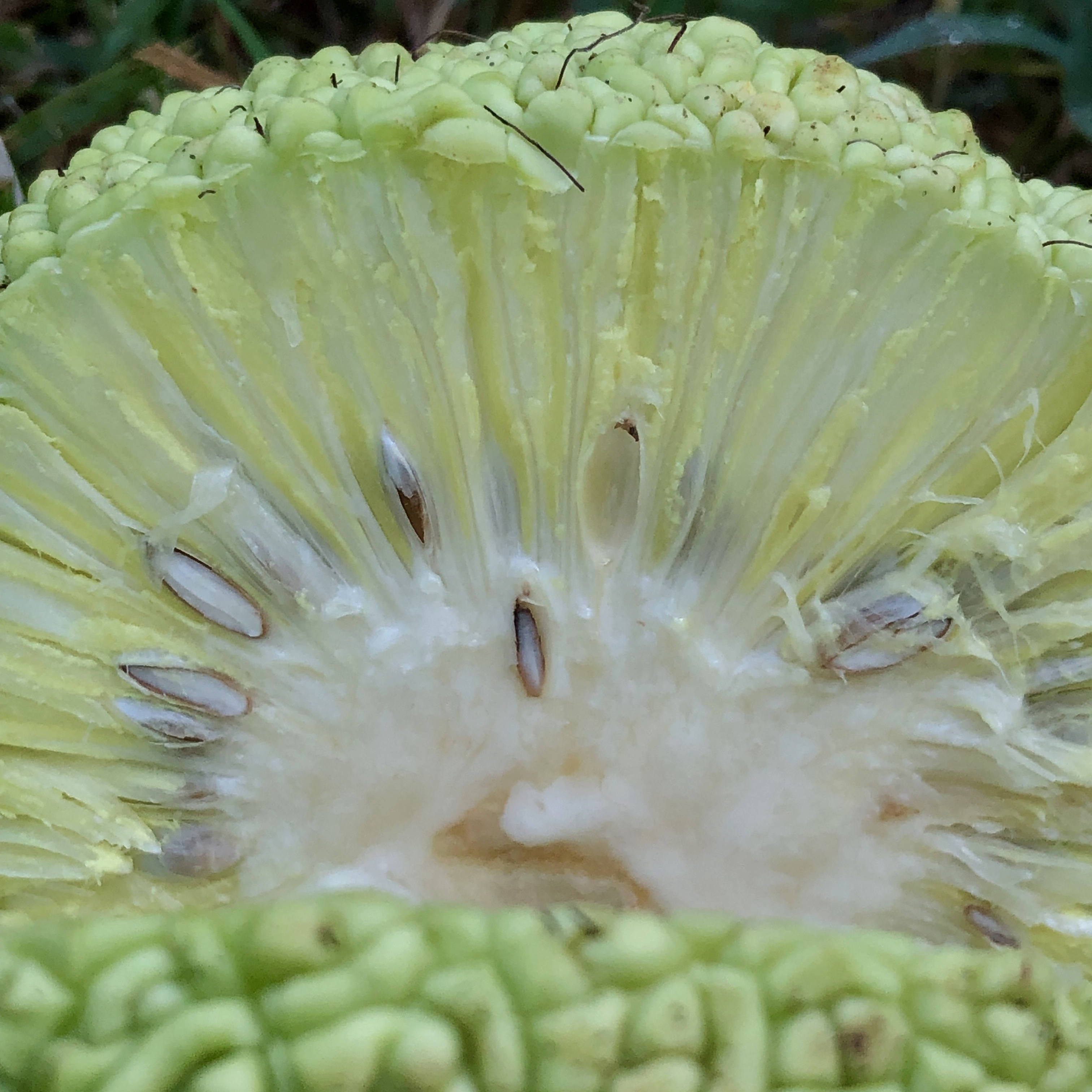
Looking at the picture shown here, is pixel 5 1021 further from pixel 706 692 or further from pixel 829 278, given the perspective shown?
pixel 829 278

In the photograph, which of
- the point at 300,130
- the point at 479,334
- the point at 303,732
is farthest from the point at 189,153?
the point at 303,732

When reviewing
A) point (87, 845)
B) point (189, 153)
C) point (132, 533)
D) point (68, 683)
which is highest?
point (189, 153)

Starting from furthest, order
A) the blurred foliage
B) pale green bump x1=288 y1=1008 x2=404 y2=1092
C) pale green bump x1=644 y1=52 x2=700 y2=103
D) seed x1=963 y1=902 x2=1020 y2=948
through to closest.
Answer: the blurred foliage, seed x1=963 y1=902 x2=1020 y2=948, pale green bump x1=644 y1=52 x2=700 y2=103, pale green bump x1=288 y1=1008 x2=404 y2=1092

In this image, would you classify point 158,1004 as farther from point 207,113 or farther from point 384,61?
point 384,61

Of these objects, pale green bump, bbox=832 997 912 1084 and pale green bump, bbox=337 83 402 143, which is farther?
pale green bump, bbox=337 83 402 143

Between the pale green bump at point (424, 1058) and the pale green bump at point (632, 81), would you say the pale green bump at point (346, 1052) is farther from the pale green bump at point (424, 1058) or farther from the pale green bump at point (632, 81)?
the pale green bump at point (632, 81)

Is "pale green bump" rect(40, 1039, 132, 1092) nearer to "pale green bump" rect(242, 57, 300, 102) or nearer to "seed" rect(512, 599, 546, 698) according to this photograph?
"seed" rect(512, 599, 546, 698)

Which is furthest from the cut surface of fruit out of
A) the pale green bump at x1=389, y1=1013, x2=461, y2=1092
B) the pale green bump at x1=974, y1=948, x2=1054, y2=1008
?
the pale green bump at x1=389, y1=1013, x2=461, y2=1092
